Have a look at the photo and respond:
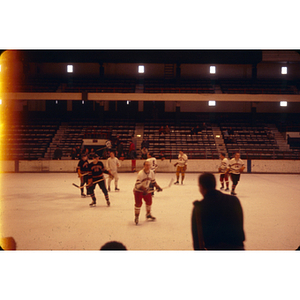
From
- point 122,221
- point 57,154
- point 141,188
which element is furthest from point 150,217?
point 57,154

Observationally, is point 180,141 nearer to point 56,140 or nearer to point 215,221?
point 56,140

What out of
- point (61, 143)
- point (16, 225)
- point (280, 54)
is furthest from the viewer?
point (280, 54)

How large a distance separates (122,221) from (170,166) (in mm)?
14735

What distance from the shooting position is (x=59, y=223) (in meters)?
7.30

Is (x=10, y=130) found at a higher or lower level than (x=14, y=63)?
lower

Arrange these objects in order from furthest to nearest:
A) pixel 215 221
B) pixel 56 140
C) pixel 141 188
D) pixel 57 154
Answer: pixel 56 140 → pixel 57 154 → pixel 141 188 → pixel 215 221

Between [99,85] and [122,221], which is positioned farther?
[99,85]

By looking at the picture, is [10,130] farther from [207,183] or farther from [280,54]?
[280,54]

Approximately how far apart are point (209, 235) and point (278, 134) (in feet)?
90.8

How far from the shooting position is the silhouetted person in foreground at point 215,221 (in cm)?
324

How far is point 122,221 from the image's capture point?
7512 millimetres

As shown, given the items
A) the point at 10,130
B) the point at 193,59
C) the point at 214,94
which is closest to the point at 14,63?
the point at 10,130

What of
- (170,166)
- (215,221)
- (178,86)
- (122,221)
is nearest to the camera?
(215,221)

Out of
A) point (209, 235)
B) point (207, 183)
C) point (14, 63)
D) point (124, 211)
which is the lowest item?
point (124, 211)
